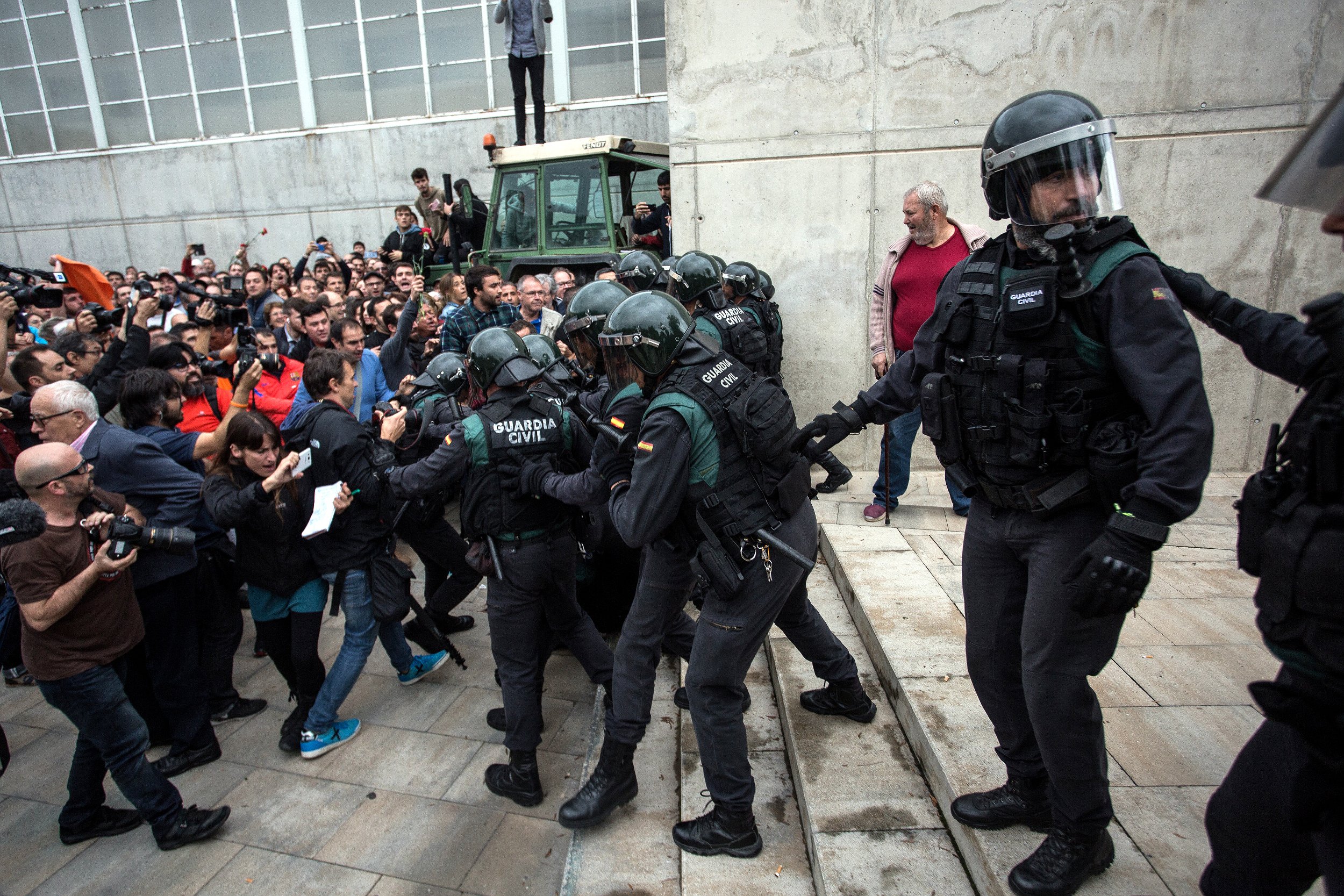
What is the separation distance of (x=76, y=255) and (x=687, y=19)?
17.2 meters

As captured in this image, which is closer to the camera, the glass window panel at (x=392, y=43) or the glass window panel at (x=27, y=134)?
the glass window panel at (x=392, y=43)

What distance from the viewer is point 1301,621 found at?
135 cm

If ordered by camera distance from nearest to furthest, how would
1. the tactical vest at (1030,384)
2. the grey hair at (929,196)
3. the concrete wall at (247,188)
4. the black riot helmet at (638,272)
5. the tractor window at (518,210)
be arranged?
the tactical vest at (1030,384) < the grey hair at (929,196) < the black riot helmet at (638,272) < the tractor window at (518,210) < the concrete wall at (247,188)

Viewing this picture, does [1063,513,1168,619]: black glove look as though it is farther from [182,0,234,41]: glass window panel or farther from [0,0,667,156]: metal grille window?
[182,0,234,41]: glass window panel

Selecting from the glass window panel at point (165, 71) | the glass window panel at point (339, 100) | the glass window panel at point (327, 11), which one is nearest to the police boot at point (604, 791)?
the glass window panel at point (339, 100)

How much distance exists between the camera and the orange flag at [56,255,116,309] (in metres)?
6.77

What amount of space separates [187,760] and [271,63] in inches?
633

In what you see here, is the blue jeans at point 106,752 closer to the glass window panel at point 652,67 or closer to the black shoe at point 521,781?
the black shoe at point 521,781

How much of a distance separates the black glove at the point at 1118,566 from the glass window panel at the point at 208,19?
19267 mm

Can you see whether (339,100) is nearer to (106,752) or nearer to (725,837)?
(106,752)

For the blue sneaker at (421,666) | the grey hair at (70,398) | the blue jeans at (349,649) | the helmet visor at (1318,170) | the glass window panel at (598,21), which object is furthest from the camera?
the glass window panel at (598,21)

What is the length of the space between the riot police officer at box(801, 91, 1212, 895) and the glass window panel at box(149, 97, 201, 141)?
61.1 feet

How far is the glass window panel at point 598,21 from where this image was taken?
13.7m

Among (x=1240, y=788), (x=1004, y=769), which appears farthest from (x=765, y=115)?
(x=1240, y=788)
